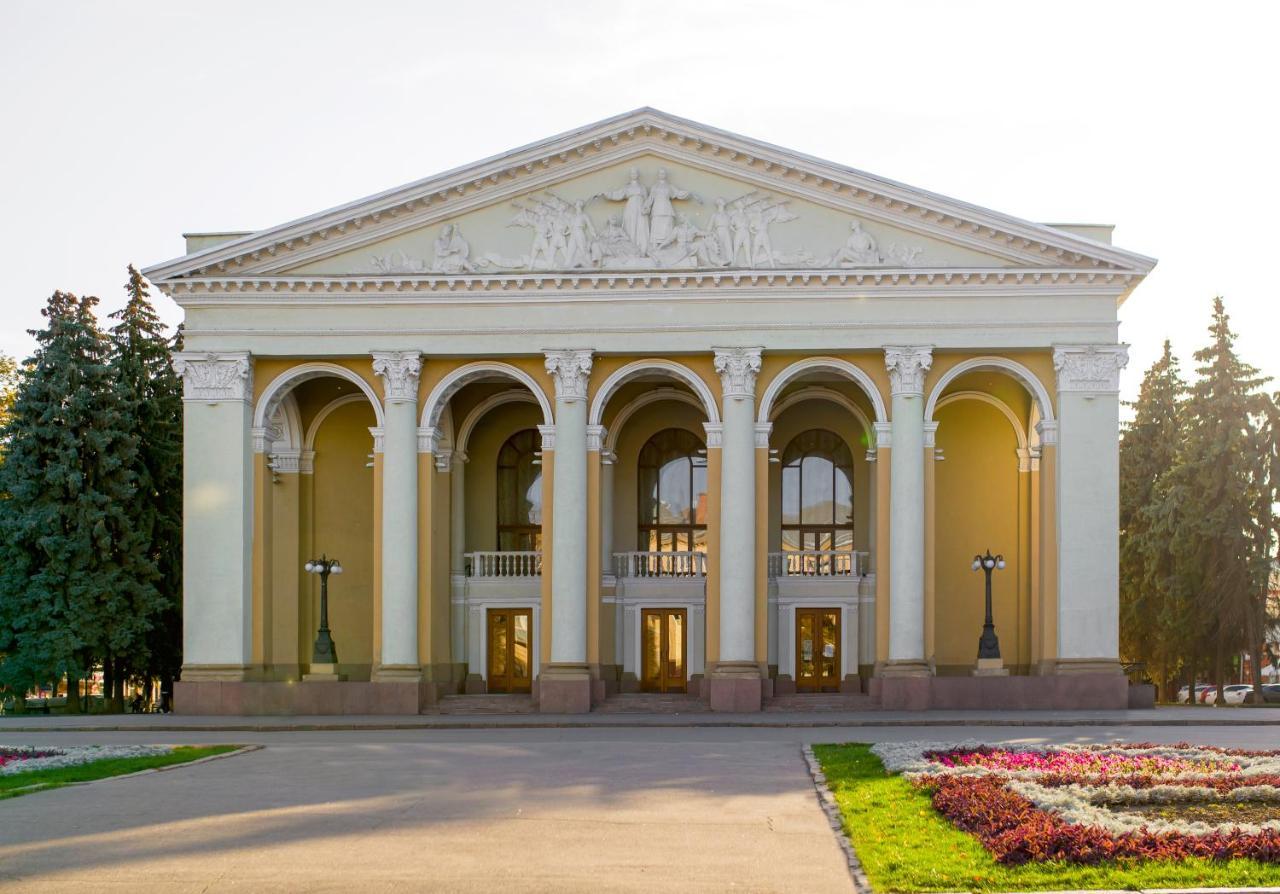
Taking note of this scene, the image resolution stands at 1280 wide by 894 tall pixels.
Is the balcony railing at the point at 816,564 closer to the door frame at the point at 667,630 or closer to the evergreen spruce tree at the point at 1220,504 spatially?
the door frame at the point at 667,630

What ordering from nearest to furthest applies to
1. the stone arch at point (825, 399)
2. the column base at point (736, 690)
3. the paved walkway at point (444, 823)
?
the paved walkway at point (444, 823)
the column base at point (736, 690)
the stone arch at point (825, 399)

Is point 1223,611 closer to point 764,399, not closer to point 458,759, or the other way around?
point 764,399

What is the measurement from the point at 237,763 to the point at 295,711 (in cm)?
1255

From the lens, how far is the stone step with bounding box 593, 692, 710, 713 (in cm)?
3469

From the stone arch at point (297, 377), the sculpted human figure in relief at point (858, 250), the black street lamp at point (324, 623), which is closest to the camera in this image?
the sculpted human figure in relief at point (858, 250)

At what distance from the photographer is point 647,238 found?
34.9 meters

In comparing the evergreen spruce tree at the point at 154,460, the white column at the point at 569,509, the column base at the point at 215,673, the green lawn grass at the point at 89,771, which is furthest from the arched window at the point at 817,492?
the green lawn grass at the point at 89,771

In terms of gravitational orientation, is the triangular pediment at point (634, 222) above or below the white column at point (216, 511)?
above

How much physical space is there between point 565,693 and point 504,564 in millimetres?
5998

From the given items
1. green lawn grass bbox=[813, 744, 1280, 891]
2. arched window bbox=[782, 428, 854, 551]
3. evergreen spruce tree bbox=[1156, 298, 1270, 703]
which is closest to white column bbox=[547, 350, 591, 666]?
arched window bbox=[782, 428, 854, 551]

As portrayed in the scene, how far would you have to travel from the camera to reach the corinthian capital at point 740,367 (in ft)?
114

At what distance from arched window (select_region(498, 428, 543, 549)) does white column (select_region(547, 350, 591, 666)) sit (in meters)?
5.76

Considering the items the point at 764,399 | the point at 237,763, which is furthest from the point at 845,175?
the point at 237,763

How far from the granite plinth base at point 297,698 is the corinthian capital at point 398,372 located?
6.63m
